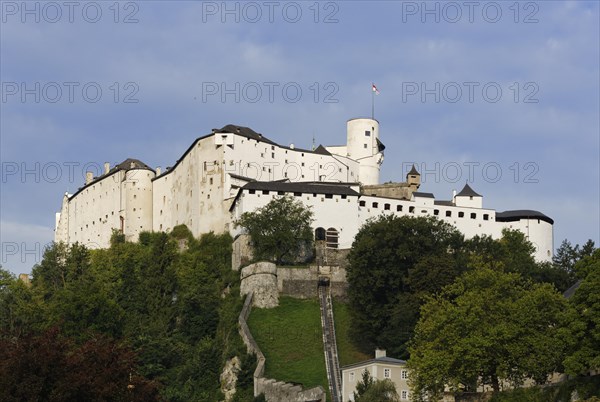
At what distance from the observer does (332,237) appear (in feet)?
370

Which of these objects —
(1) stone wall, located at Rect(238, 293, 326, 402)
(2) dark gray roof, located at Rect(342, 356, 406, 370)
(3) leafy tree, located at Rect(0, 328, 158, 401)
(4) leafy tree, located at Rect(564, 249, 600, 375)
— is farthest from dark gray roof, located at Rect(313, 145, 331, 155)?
(3) leafy tree, located at Rect(0, 328, 158, 401)

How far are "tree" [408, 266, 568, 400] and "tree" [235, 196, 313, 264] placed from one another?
35294mm

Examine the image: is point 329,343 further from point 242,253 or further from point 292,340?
point 242,253

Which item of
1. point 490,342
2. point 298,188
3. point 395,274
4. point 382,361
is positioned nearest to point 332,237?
point 298,188

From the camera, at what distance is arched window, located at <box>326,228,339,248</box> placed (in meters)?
112

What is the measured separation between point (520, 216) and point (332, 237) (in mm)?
20455

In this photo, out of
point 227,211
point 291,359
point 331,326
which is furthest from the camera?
point 227,211

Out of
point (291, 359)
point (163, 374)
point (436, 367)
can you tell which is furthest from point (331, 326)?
point (436, 367)

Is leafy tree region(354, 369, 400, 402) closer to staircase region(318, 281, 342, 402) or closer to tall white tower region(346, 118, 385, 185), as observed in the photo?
staircase region(318, 281, 342, 402)

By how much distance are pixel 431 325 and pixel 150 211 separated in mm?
66397

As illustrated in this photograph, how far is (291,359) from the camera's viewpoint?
298ft

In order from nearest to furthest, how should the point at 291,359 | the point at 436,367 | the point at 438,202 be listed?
the point at 436,367
the point at 291,359
the point at 438,202

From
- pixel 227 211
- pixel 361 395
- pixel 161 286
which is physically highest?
pixel 227 211

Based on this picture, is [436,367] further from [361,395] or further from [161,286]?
[161,286]
